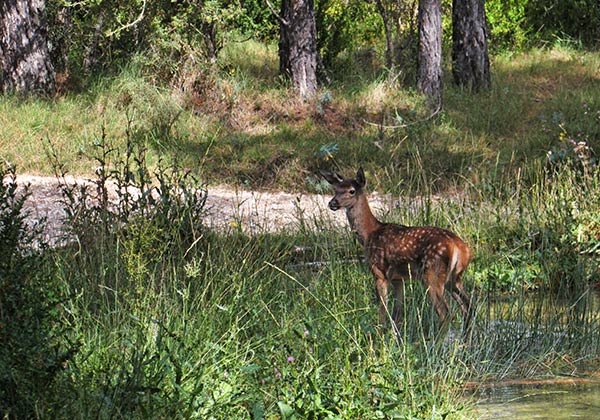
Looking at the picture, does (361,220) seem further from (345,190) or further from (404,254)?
(404,254)

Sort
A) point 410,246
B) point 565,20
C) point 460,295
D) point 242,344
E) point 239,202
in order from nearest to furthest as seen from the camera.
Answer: point 242,344, point 460,295, point 410,246, point 239,202, point 565,20

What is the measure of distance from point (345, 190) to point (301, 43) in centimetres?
843

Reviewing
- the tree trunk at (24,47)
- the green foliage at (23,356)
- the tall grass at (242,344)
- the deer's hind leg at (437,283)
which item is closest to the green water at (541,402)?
the tall grass at (242,344)

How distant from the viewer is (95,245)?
744cm

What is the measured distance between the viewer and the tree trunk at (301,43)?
663 inches

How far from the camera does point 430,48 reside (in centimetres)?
1719

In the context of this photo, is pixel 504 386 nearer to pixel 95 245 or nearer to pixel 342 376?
pixel 342 376

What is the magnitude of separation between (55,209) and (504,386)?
7.04 meters

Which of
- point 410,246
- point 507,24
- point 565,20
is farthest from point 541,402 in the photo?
point 507,24

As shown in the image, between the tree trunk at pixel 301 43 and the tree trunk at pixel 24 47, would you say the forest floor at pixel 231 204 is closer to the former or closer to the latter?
the tree trunk at pixel 301 43

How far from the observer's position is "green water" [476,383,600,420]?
5.95m

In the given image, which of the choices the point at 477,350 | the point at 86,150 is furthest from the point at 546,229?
the point at 86,150

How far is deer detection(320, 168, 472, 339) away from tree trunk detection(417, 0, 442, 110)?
8508 millimetres

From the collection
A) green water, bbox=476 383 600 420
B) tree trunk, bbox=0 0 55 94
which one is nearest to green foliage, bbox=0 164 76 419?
green water, bbox=476 383 600 420
